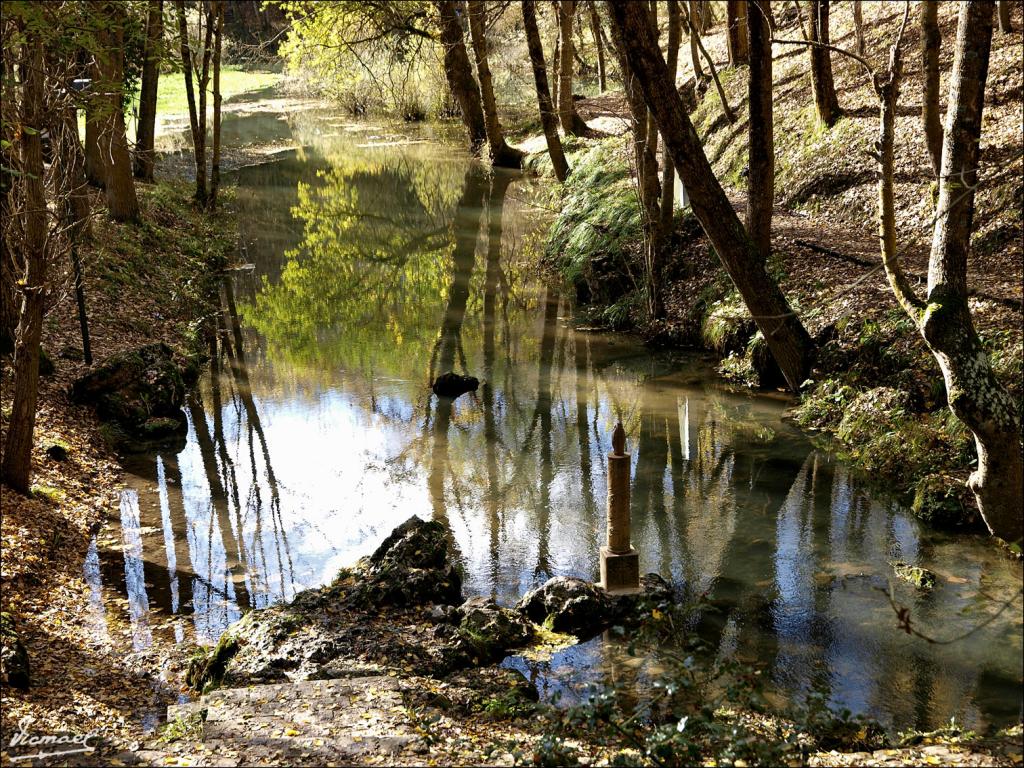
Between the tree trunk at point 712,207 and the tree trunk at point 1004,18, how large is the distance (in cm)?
1074

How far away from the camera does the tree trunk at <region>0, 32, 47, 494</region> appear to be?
31.6 ft

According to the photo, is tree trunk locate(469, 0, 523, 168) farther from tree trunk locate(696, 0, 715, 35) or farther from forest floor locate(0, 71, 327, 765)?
forest floor locate(0, 71, 327, 765)

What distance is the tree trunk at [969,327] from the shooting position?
10148mm

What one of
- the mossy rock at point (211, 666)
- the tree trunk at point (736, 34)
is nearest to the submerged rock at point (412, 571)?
the mossy rock at point (211, 666)

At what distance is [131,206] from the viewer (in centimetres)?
2200

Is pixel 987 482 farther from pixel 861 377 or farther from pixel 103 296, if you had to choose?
pixel 103 296

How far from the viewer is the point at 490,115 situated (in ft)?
114

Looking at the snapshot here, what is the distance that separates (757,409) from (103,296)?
12136 mm

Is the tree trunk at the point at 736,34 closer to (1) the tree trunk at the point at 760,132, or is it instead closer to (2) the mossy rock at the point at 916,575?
(1) the tree trunk at the point at 760,132

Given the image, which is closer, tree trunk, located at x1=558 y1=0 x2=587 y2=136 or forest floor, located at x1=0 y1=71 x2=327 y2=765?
forest floor, located at x1=0 y1=71 x2=327 y2=765

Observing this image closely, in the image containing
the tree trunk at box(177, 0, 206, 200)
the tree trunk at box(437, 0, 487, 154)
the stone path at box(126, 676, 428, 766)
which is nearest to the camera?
the stone path at box(126, 676, 428, 766)

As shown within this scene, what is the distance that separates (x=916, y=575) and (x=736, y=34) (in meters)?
22.7

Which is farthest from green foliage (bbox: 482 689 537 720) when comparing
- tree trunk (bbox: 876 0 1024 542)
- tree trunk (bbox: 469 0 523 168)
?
tree trunk (bbox: 469 0 523 168)

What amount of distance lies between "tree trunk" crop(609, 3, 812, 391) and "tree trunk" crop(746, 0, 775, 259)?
2.39m
